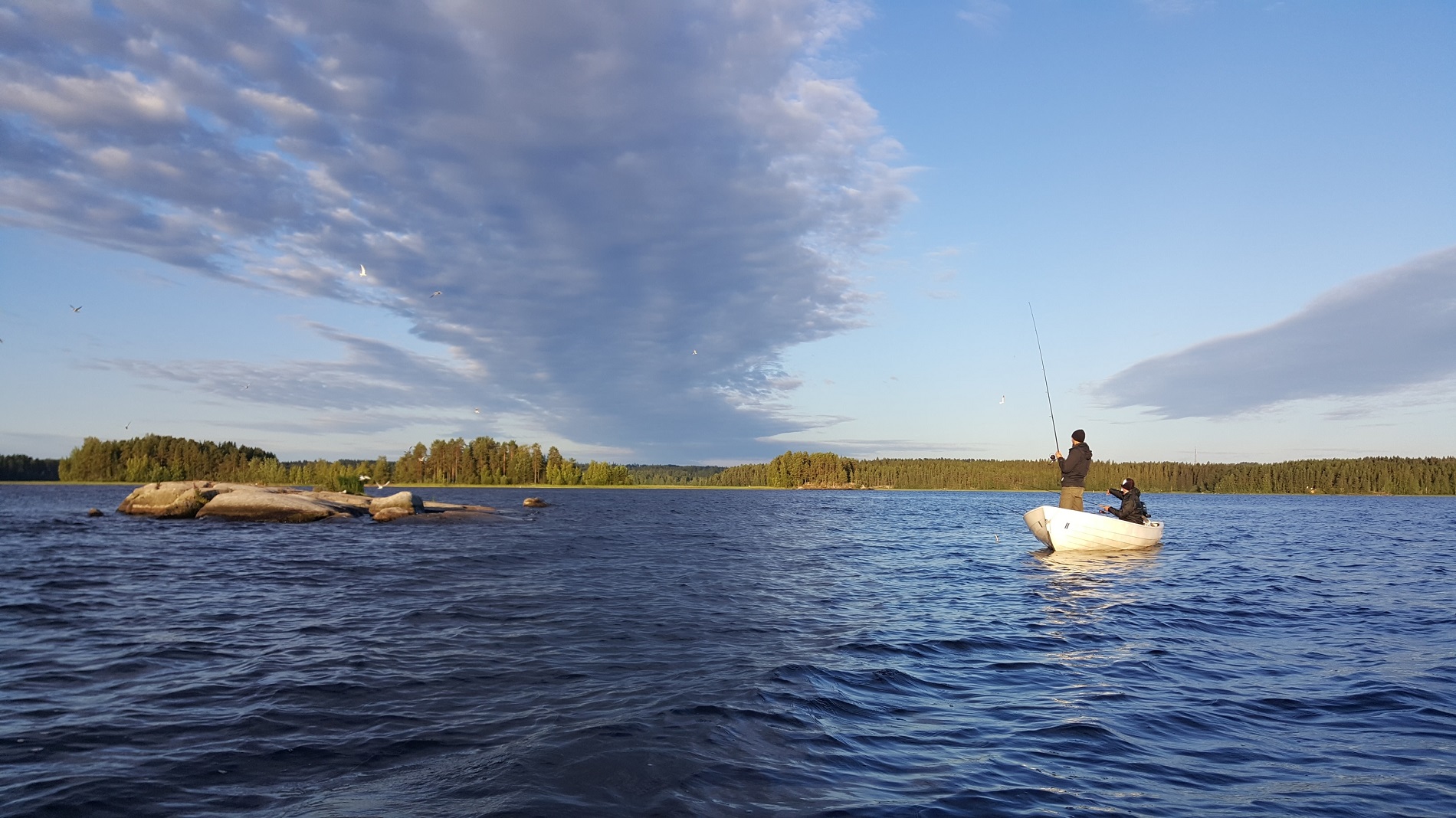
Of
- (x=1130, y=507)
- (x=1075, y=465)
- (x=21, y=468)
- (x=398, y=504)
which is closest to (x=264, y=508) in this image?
Answer: (x=398, y=504)

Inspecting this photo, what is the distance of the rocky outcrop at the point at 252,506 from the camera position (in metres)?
46.8

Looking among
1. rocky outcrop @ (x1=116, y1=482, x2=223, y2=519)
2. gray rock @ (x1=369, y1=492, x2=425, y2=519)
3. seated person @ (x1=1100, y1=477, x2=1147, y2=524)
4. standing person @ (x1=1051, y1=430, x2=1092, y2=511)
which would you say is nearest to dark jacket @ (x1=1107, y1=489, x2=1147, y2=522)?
seated person @ (x1=1100, y1=477, x2=1147, y2=524)

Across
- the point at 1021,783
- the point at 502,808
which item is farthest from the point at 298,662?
the point at 1021,783

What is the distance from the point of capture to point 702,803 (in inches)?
241

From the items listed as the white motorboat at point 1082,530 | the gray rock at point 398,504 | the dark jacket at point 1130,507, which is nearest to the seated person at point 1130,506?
the dark jacket at point 1130,507

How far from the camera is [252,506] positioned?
46.5 metres

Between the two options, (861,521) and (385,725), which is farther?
(861,521)

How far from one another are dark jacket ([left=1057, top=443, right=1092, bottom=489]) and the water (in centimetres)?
529

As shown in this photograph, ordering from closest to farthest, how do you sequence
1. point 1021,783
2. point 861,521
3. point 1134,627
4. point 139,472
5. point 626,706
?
point 1021,783
point 626,706
point 1134,627
point 861,521
point 139,472

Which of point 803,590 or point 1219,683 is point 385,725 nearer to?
point 1219,683

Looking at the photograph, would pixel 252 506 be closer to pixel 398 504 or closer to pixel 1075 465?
pixel 398 504

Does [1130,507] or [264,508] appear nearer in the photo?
[1130,507]

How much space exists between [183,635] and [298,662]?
12.8 ft

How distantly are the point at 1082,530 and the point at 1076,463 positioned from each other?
2.70 meters
